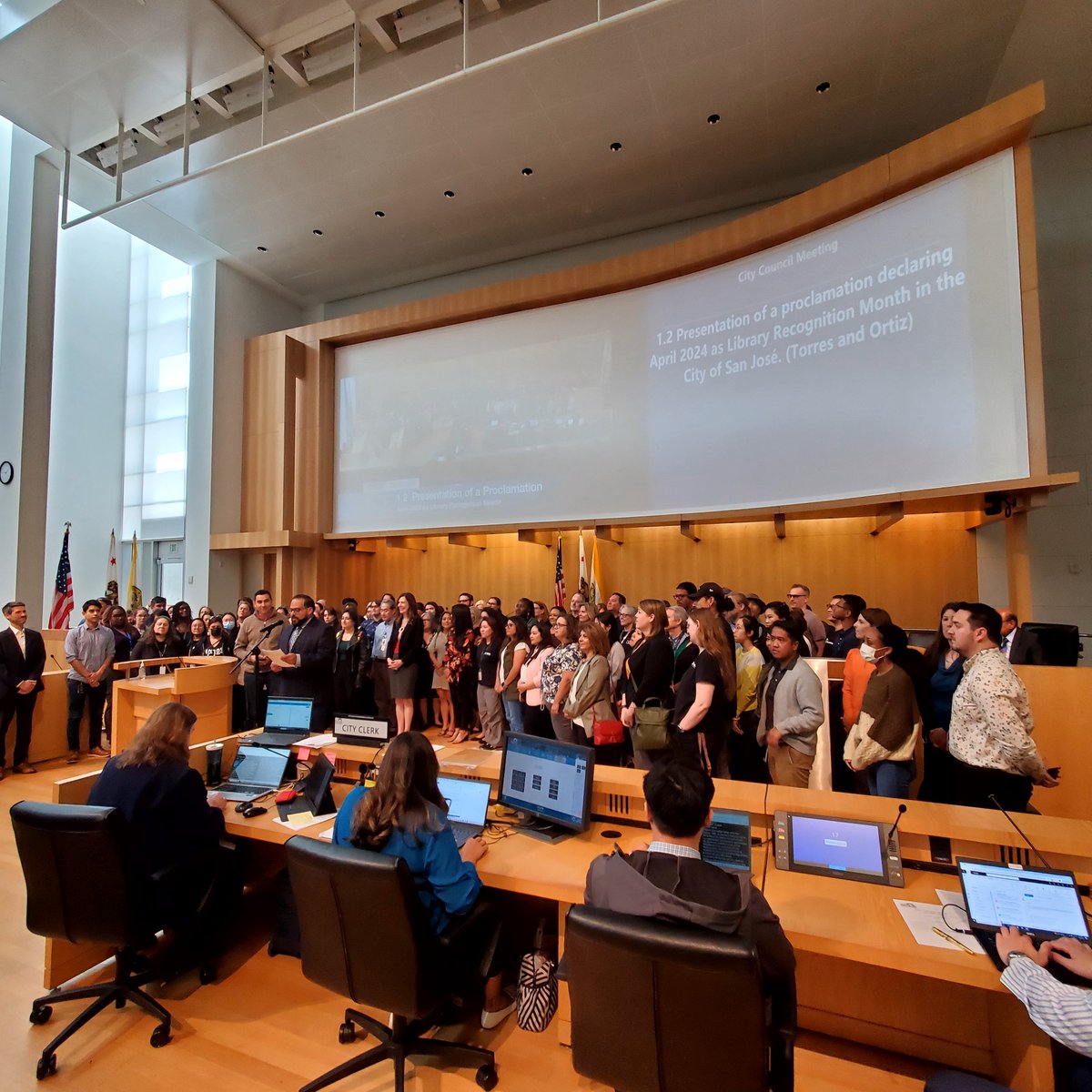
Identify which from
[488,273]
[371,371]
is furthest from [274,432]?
[488,273]

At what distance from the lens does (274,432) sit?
34.2 feet

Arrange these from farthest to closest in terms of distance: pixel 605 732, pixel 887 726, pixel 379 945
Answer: pixel 605 732, pixel 887 726, pixel 379 945

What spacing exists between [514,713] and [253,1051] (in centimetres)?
304

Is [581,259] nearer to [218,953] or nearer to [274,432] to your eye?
[274,432]

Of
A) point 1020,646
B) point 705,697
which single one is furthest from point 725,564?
point 705,697

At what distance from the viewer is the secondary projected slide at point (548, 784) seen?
2422mm

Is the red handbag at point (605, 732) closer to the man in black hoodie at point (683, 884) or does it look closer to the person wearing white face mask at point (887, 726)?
the person wearing white face mask at point (887, 726)

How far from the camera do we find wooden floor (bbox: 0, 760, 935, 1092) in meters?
2.07

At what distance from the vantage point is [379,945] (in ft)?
6.04

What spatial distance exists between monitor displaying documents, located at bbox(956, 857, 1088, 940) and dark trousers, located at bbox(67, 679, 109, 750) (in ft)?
22.9

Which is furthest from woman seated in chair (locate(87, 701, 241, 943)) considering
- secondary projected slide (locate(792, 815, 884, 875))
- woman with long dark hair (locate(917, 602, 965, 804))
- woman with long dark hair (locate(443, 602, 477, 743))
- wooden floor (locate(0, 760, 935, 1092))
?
woman with long dark hair (locate(443, 602, 477, 743))

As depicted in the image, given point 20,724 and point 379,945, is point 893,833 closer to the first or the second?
point 379,945

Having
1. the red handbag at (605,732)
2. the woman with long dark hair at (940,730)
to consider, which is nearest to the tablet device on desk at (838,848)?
the woman with long dark hair at (940,730)

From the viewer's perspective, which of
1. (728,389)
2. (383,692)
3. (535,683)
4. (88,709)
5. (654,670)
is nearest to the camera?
(654,670)
